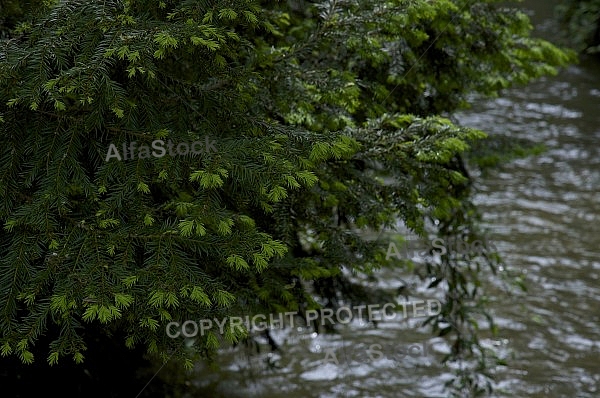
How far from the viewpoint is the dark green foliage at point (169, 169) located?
193 cm

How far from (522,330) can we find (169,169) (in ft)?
12.2

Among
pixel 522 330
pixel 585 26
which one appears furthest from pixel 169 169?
pixel 585 26

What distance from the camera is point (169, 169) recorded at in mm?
2057

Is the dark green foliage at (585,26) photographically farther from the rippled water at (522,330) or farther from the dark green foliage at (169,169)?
the dark green foliage at (169,169)

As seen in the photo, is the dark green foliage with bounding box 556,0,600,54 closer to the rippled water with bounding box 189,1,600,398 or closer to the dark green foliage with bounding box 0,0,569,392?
the rippled water with bounding box 189,1,600,398

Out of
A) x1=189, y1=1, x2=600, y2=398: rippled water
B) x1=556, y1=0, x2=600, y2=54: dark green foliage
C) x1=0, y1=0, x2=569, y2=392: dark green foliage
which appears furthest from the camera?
x1=556, y1=0, x2=600, y2=54: dark green foliage

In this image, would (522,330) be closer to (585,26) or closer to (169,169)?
(169,169)

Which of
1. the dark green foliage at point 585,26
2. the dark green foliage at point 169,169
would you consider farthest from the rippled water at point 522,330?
the dark green foliage at point 585,26

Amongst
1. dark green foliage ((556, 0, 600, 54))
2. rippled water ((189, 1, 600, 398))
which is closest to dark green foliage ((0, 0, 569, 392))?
rippled water ((189, 1, 600, 398))

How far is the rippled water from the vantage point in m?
4.42

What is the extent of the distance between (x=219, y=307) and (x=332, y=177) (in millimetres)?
795

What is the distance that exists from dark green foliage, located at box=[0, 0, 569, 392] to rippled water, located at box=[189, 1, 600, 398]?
1.97 meters

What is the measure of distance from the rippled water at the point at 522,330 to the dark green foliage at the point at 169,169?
6.47 feet

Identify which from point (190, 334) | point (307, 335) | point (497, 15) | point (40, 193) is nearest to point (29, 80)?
point (40, 193)
